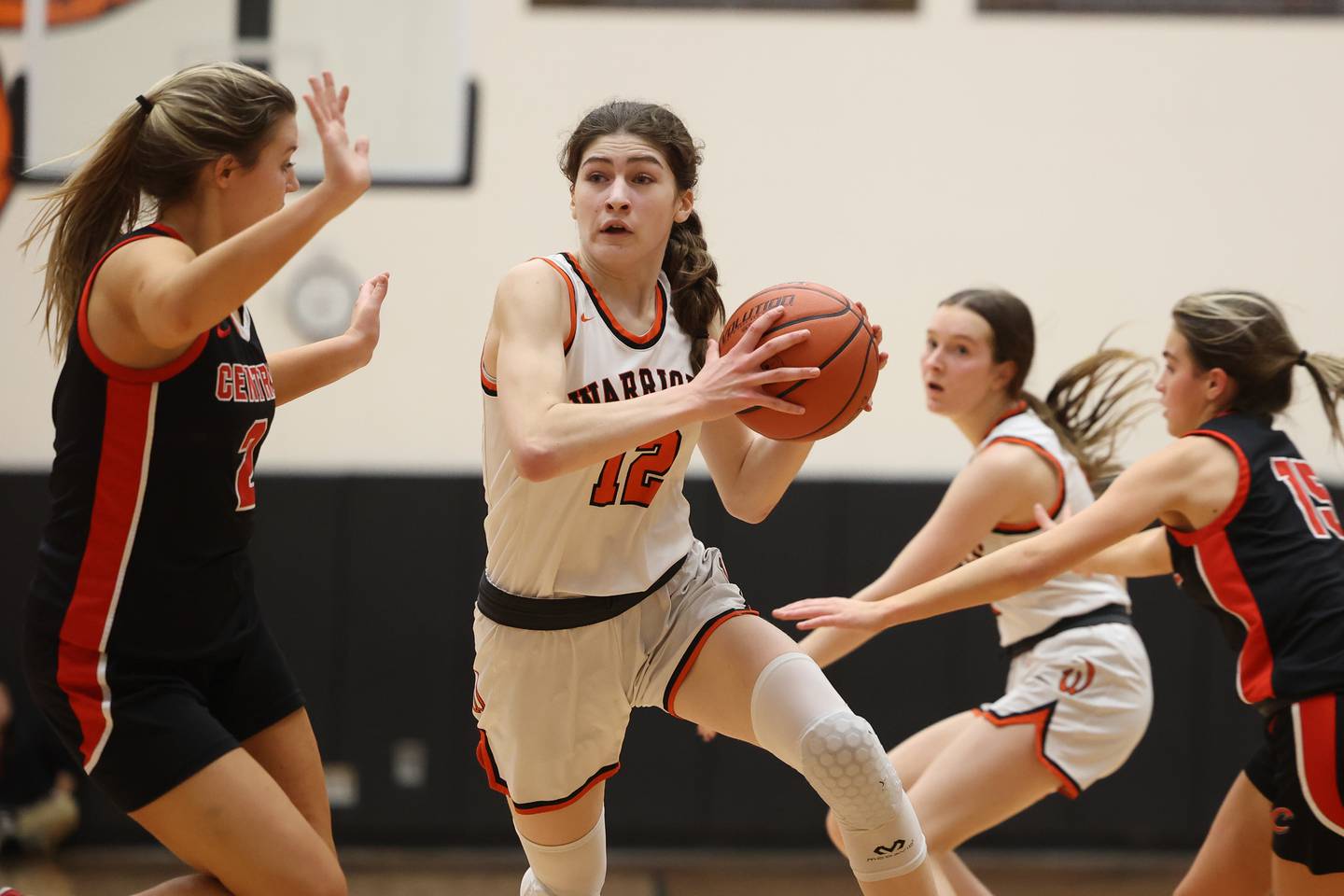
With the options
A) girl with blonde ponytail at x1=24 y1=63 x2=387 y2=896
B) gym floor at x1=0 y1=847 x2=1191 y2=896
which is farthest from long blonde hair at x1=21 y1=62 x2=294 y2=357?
gym floor at x1=0 y1=847 x2=1191 y2=896

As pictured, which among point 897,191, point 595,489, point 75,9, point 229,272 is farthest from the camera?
point 897,191

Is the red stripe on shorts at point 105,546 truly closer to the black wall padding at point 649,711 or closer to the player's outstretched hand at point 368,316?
the player's outstretched hand at point 368,316

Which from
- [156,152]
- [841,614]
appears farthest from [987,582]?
[156,152]

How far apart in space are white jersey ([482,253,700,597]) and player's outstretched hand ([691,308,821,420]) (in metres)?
0.25

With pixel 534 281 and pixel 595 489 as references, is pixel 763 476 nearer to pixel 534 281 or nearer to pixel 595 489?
pixel 595 489

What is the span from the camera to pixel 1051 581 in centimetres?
364

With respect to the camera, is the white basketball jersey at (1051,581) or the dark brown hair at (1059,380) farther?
the dark brown hair at (1059,380)

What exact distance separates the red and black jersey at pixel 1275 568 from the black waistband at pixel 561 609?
4.11 ft

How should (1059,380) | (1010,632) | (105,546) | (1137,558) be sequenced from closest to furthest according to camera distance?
(105,546)
(1137,558)
(1010,632)
(1059,380)

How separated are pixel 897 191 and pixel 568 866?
4.05 m

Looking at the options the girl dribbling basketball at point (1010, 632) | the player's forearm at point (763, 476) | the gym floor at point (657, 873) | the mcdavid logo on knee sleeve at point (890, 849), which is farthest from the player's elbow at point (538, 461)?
the gym floor at point (657, 873)

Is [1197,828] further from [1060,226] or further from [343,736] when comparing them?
[343,736]

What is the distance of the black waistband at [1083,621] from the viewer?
3623mm

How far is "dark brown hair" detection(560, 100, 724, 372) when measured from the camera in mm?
2857
